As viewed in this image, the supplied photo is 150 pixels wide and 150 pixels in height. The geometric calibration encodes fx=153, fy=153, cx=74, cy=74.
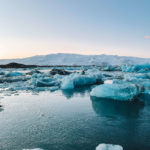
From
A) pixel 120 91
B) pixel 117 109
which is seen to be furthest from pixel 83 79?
pixel 117 109

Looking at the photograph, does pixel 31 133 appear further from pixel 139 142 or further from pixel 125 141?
pixel 139 142

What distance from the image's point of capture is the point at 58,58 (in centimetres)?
9275

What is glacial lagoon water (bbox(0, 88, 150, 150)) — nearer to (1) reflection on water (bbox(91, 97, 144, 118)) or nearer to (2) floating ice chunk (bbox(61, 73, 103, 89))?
(1) reflection on water (bbox(91, 97, 144, 118))

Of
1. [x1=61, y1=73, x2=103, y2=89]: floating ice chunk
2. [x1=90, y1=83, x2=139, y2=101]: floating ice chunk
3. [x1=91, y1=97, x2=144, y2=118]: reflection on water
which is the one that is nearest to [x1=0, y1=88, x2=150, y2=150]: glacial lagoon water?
[x1=91, y1=97, x2=144, y2=118]: reflection on water

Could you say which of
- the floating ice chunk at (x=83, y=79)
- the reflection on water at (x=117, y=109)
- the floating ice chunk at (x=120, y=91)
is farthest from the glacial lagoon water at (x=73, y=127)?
the floating ice chunk at (x=83, y=79)

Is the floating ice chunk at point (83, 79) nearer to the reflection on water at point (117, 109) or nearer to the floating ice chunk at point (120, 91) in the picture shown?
the floating ice chunk at point (120, 91)

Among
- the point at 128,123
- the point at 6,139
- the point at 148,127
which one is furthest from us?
the point at 128,123

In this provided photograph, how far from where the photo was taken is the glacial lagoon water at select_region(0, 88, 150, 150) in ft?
9.11

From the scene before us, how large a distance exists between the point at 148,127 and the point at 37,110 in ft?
10.4

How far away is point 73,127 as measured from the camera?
348 cm

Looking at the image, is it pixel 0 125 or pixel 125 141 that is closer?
pixel 125 141

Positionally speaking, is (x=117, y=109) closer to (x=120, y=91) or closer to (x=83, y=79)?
(x=120, y=91)

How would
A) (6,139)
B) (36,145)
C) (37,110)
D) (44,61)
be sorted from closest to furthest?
(36,145) < (6,139) < (37,110) < (44,61)

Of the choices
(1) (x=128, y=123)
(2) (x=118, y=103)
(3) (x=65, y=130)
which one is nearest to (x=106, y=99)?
(2) (x=118, y=103)
